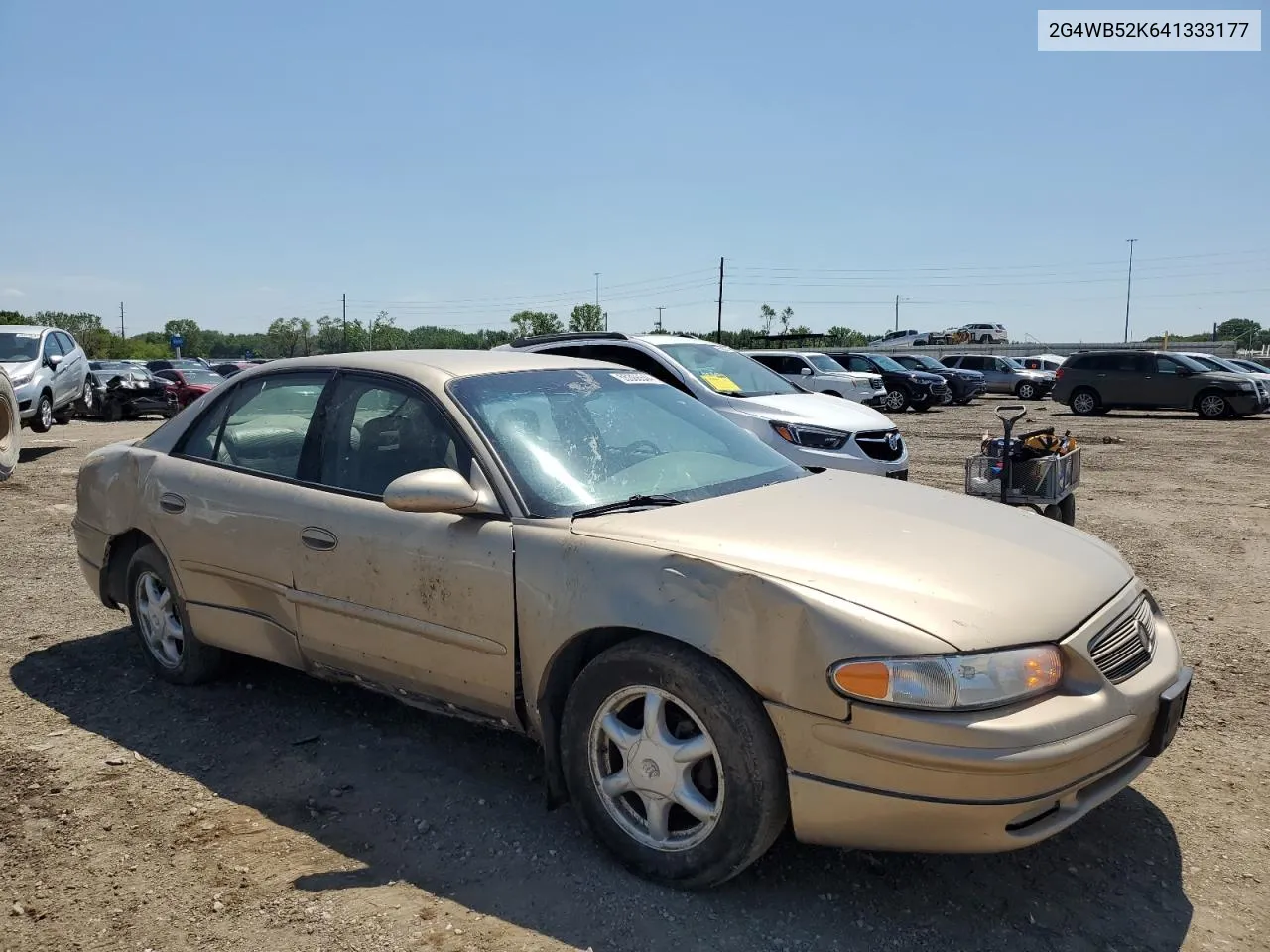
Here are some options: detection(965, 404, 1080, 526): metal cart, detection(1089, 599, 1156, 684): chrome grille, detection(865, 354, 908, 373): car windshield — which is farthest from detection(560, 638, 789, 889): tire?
detection(865, 354, 908, 373): car windshield

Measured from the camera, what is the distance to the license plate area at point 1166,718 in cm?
273

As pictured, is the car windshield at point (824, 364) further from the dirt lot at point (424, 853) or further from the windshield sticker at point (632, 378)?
the windshield sticker at point (632, 378)

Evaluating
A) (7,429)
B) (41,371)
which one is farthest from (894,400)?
(7,429)

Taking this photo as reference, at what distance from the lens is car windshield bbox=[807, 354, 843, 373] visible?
922 inches

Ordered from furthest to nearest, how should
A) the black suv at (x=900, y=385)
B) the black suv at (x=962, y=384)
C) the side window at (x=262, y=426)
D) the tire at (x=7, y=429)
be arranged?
the black suv at (x=962, y=384), the black suv at (x=900, y=385), the tire at (x=7, y=429), the side window at (x=262, y=426)

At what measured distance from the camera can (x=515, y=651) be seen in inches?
120

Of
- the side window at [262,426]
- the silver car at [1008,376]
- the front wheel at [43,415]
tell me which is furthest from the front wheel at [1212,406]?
the side window at [262,426]

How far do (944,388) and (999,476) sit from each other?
24.3m

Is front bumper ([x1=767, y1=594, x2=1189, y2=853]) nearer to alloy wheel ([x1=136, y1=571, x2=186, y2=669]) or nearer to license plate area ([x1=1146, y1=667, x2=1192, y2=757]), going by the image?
license plate area ([x1=1146, y1=667, x2=1192, y2=757])

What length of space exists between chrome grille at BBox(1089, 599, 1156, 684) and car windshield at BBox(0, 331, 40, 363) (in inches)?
609

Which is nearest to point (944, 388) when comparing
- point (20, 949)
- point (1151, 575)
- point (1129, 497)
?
point (1129, 497)

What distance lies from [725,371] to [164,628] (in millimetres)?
6114

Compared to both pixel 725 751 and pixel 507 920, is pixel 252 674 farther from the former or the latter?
pixel 725 751

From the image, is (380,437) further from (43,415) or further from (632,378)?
(43,415)
